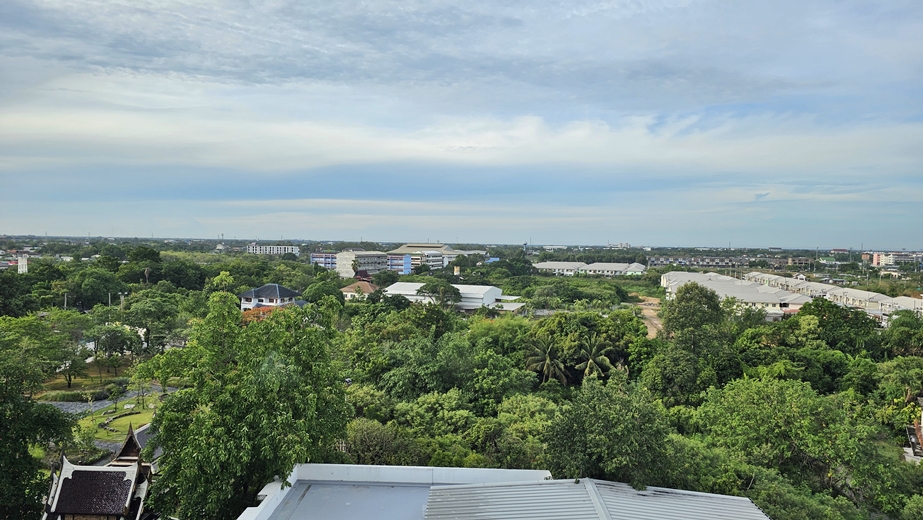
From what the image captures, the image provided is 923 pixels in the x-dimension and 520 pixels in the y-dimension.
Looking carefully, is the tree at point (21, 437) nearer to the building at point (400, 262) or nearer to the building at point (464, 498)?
the building at point (464, 498)

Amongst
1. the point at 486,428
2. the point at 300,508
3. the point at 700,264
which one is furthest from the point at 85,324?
the point at 700,264

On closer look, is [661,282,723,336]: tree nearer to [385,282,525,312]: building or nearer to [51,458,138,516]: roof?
[51,458,138,516]: roof

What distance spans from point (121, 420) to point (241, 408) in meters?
15.5

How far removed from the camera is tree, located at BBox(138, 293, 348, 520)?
706 centimetres

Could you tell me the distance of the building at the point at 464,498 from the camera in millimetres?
6082

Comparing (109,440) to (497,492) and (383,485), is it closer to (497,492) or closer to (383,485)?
(383,485)

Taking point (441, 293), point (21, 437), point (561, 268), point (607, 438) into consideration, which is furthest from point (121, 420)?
point (561, 268)

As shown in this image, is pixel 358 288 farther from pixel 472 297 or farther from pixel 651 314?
pixel 651 314

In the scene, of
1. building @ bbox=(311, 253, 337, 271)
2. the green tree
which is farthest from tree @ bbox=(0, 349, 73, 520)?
building @ bbox=(311, 253, 337, 271)

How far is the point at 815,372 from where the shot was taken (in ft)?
65.8

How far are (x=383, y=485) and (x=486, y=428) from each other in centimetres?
572

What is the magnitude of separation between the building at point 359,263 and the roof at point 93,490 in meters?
60.2

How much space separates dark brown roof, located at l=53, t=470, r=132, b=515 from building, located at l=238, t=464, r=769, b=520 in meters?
5.15

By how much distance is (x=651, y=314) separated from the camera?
41344mm
